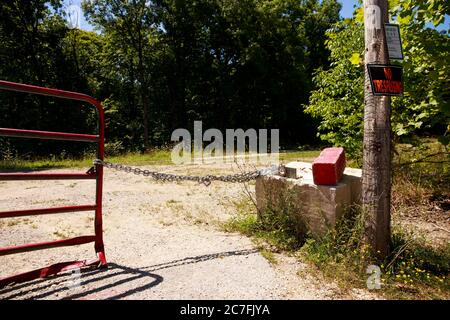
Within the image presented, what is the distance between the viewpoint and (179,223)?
5.19m

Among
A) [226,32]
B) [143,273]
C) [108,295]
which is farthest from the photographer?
[226,32]

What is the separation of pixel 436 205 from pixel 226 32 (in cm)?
2449

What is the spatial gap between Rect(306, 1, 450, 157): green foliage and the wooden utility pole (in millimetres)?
820

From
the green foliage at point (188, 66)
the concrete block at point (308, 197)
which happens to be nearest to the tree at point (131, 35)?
the green foliage at point (188, 66)

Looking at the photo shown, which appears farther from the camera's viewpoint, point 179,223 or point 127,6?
point 127,6

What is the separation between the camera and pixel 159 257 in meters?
3.85

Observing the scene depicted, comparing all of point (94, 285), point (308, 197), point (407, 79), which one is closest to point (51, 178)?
point (94, 285)

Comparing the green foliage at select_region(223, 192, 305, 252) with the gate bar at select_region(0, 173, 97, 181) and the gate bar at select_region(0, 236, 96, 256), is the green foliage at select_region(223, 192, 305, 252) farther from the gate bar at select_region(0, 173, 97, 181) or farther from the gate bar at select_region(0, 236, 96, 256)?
the gate bar at select_region(0, 173, 97, 181)

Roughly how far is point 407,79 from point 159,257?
4588mm

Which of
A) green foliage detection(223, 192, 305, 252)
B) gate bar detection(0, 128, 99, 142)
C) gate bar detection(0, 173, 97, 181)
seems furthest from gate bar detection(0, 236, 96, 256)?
green foliage detection(223, 192, 305, 252)

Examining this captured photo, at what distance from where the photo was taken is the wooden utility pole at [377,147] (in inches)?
127

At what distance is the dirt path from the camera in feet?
9.84
